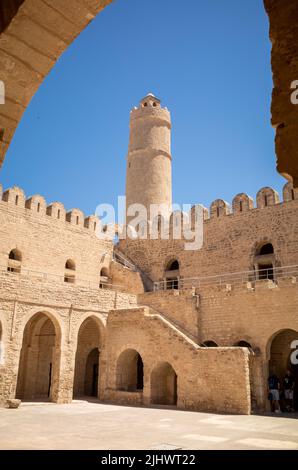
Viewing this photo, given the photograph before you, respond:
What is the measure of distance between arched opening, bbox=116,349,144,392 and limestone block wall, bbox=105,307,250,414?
0.21 m

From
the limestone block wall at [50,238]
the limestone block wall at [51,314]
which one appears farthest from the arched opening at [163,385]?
the limestone block wall at [50,238]

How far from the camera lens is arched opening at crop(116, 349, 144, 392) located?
17047 millimetres

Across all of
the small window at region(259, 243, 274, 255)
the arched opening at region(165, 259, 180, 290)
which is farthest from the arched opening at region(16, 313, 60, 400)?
the small window at region(259, 243, 274, 255)

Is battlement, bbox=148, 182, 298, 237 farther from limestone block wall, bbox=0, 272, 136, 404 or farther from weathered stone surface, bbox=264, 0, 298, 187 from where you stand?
weathered stone surface, bbox=264, 0, 298, 187

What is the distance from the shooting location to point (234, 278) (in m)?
19.5

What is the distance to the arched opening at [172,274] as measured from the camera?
22.0 m

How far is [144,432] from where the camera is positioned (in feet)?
31.1

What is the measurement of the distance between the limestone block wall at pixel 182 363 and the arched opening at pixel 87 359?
2.56 meters

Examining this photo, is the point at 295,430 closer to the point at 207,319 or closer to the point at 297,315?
the point at 297,315

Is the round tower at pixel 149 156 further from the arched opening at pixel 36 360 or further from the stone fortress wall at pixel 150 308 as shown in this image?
the arched opening at pixel 36 360

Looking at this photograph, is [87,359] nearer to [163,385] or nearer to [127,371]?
[127,371]

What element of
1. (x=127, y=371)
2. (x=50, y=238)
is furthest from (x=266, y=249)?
(x=50, y=238)

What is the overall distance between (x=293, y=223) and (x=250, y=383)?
7410 millimetres
